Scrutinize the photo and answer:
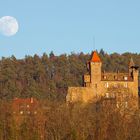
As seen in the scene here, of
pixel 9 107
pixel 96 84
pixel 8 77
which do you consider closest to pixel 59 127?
pixel 9 107

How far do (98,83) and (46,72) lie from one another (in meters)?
62.8

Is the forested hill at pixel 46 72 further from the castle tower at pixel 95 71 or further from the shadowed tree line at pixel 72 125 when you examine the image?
the shadowed tree line at pixel 72 125

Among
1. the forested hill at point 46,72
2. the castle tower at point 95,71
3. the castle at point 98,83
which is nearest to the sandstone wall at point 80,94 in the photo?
the castle at point 98,83

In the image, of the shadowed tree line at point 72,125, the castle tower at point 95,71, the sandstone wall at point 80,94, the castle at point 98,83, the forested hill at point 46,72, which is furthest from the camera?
the forested hill at point 46,72

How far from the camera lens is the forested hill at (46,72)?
472ft

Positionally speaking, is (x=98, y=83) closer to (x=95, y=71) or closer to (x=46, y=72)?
(x=95, y=71)

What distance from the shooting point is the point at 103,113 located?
250 feet

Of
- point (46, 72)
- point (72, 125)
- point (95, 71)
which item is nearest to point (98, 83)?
point (95, 71)

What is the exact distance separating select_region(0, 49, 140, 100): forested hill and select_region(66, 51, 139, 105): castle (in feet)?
94.2

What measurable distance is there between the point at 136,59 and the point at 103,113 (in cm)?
9489

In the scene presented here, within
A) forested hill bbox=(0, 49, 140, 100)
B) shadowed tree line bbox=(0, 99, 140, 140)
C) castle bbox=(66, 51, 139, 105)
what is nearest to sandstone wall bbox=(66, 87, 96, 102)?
castle bbox=(66, 51, 139, 105)

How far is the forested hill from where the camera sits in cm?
14388

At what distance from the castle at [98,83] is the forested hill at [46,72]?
28.7 m

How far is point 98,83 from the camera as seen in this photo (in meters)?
107
